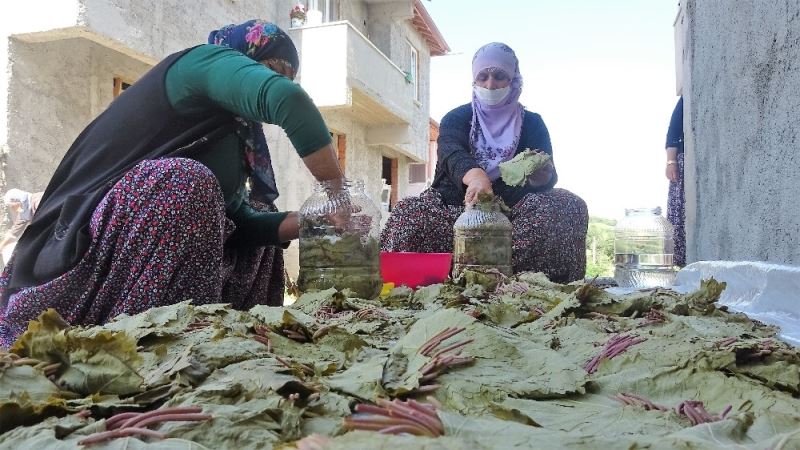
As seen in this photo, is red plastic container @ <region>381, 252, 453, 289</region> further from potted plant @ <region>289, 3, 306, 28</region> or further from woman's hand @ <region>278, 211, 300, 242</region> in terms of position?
potted plant @ <region>289, 3, 306, 28</region>

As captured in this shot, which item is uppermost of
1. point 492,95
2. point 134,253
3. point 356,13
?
point 356,13

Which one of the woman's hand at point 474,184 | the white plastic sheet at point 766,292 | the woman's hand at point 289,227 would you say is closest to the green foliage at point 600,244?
the woman's hand at point 474,184

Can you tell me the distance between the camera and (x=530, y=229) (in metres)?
3.42

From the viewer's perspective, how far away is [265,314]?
1.41 metres

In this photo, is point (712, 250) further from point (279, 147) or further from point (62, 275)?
point (279, 147)

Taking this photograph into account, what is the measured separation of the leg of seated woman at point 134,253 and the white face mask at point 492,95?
235 centimetres

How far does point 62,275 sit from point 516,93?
3.03 m

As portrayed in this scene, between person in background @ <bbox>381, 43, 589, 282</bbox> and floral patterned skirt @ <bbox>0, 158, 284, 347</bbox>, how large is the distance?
1.48 meters

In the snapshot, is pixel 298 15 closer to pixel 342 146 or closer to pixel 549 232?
pixel 342 146

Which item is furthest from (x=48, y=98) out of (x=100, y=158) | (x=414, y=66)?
(x=414, y=66)

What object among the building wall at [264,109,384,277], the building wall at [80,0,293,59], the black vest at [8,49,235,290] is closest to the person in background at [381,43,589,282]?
the black vest at [8,49,235,290]

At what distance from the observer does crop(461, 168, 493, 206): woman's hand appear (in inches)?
116

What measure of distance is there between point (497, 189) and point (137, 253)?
228 centimetres

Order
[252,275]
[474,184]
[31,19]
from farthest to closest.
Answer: [31,19]
[474,184]
[252,275]
